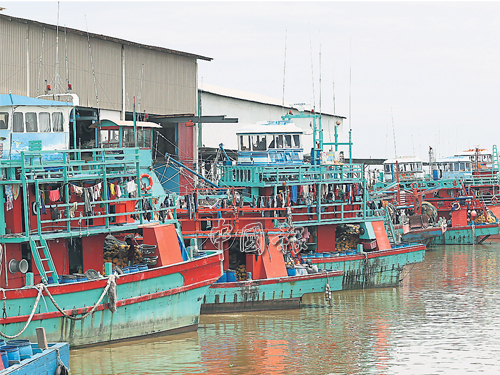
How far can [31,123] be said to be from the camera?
21016 millimetres

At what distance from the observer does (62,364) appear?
15.1 meters

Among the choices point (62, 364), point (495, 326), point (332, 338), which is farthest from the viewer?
point (495, 326)

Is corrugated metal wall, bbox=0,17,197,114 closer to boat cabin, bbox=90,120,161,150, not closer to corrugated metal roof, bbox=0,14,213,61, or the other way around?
corrugated metal roof, bbox=0,14,213,61

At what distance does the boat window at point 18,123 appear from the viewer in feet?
68.1

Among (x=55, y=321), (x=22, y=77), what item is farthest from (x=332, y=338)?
(x=22, y=77)

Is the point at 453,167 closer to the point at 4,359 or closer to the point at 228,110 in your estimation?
the point at 228,110

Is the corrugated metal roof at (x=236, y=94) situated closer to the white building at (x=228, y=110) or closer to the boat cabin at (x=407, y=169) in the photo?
the white building at (x=228, y=110)

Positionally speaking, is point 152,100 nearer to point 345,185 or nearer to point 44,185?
point 345,185

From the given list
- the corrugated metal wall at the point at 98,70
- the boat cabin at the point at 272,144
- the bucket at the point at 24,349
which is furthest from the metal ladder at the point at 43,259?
the corrugated metal wall at the point at 98,70

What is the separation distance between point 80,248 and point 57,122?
3557 millimetres

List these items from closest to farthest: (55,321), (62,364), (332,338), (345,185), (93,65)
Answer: (62,364), (55,321), (332,338), (345,185), (93,65)

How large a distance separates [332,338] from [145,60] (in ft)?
71.4

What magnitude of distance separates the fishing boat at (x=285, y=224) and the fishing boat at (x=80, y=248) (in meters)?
2.06

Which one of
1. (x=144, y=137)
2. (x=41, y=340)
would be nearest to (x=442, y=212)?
(x=144, y=137)
